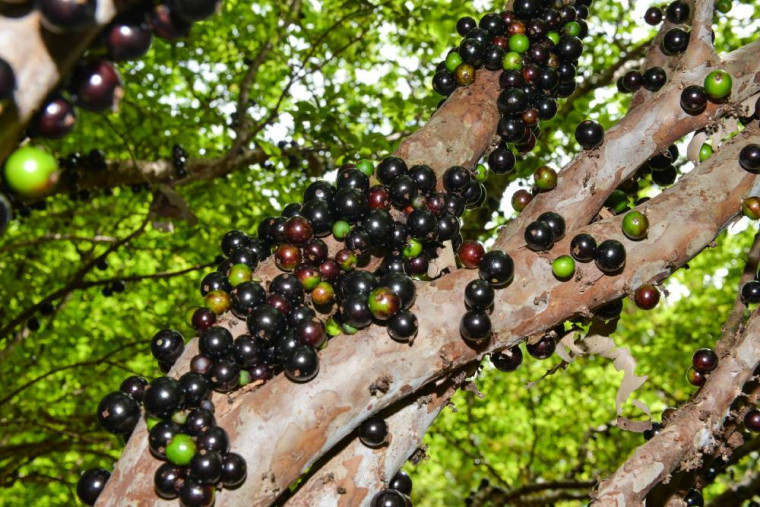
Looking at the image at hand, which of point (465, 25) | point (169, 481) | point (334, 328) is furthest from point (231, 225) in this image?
point (169, 481)

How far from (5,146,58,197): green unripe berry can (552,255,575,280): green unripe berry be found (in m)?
1.77

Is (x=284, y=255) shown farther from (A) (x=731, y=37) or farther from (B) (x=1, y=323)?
(A) (x=731, y=37)

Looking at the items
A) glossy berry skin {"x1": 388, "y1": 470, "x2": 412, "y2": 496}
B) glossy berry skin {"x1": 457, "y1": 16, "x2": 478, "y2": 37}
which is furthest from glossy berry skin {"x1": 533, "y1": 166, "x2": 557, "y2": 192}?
glossy berry skin {"x1": 388, "y1": 470, "x2": 412, "y2": 496}

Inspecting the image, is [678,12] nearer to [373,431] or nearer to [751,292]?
[751,292]

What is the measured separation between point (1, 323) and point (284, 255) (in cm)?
616

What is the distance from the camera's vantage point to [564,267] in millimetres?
2318

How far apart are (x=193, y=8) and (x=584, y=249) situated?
5.63 ft

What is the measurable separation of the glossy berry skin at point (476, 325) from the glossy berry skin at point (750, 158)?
52.9 inches

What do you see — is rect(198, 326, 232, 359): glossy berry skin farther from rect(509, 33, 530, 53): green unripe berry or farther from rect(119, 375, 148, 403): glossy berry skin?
rect(509, 33, 530, 53): green unripe berry

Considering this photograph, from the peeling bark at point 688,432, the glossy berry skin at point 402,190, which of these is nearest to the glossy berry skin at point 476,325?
the glossy berry skin at point 402,190

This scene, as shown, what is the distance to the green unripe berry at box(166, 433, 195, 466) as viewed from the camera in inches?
75.2

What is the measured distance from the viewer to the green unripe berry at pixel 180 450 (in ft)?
6.27

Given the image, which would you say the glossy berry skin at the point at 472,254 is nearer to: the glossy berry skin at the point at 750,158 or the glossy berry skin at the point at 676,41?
the glossy berry skin at the point at 750,158

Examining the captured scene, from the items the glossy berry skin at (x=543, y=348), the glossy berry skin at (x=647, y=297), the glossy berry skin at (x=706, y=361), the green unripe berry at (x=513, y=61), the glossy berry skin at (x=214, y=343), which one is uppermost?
the green unripe berry at (x=513, y=61)
